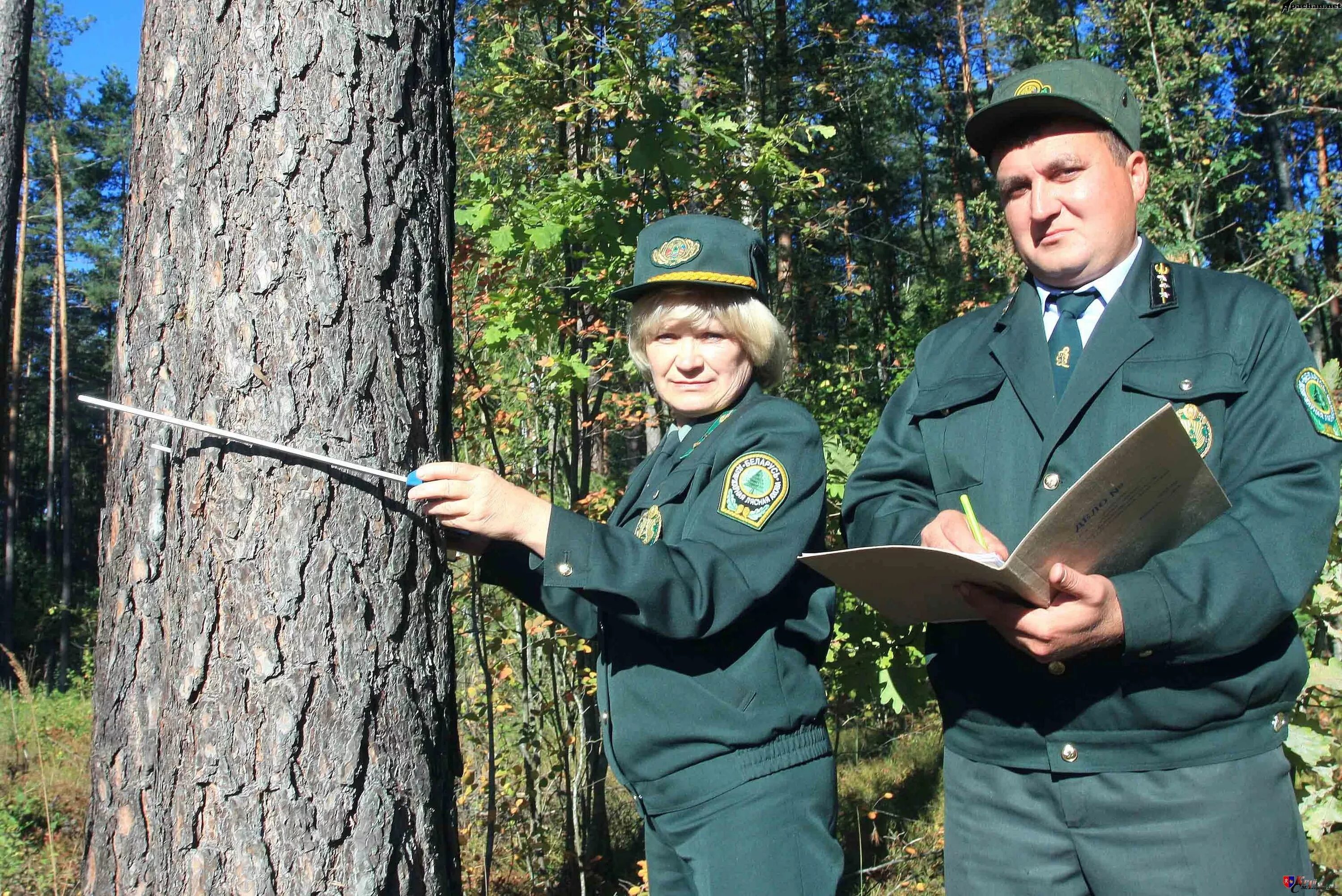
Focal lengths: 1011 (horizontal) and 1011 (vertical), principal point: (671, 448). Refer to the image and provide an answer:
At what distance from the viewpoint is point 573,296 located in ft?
12.7

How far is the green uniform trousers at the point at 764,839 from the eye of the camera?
1878 mm

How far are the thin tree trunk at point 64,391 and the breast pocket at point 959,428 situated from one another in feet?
96.6

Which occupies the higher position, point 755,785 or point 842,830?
point 755,785

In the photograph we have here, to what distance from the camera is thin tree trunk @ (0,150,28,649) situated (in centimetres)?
2606

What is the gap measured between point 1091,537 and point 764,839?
825 mm

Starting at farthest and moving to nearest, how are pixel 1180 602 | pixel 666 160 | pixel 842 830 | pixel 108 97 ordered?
pixel 108 97 → pixel 842 830 → pixel 666 160 → pixel 1180 602

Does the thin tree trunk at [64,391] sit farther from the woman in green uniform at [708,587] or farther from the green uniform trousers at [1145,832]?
the green uniform trousers at [1145,832]

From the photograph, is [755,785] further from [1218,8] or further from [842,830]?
[1218,8]

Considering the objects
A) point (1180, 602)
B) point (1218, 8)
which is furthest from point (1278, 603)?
point (1218, 8)

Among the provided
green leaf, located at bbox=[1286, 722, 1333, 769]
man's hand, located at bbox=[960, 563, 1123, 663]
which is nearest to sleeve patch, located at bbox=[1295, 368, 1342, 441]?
man's hand, located at bbox=[960, 563, 1123, 663]

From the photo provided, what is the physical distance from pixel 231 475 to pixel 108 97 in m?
35.9

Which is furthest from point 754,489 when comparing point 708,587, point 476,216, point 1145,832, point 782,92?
point 782,92

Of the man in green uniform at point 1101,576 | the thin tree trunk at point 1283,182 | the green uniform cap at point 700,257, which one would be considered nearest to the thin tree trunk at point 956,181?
the thin tree trunk at point 1283,182

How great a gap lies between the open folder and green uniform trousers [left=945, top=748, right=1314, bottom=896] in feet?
1.20
